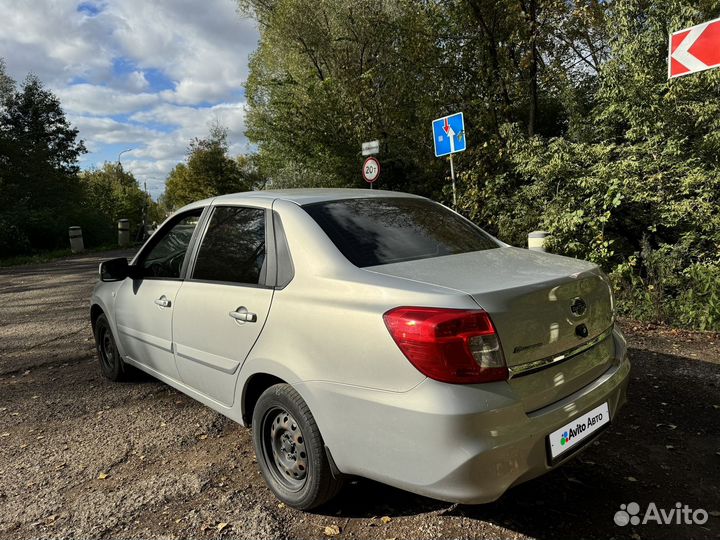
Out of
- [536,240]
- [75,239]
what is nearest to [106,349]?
[536,240]

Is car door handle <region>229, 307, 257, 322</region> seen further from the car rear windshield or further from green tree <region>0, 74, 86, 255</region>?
green tree <region>0, 74, 86, 255</region>

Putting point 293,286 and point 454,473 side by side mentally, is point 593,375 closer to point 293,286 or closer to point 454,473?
point 454,473

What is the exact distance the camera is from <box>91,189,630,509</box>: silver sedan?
1885 millimetres

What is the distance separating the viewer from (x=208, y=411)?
3.80m

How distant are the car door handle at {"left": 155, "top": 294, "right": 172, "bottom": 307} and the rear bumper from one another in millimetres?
1650

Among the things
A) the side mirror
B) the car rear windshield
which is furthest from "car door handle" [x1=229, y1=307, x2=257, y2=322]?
the side mirror

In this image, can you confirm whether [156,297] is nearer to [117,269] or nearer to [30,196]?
[117,269]

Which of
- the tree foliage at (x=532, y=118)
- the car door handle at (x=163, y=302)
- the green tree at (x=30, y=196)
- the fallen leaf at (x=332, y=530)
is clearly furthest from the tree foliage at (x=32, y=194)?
the fallen leaf at (x=332, y=530)

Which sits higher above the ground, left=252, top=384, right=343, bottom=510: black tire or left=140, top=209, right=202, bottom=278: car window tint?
left=140, top=209, right=202, bottom=278: car window tint

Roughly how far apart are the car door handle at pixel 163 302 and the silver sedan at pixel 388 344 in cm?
5

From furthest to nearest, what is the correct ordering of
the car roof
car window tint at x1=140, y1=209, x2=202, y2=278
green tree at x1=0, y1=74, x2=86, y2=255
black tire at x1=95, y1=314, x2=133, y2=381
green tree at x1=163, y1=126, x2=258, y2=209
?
1. green tree at x1=163, y1=126, x2=258, y2=209
2. green tree at x1=0, y1=74, x2=86, y2=255
3. black tire at x1=95, y1=314, x2=133, y2=381
4. car window tint at x1=140, y1=209, x2=202, y2=278
5. the car roof

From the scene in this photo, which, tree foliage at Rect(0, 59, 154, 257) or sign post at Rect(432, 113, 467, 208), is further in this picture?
tree foliage at Rect(0, 59, 154, 257)

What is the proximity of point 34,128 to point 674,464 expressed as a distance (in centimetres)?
3070

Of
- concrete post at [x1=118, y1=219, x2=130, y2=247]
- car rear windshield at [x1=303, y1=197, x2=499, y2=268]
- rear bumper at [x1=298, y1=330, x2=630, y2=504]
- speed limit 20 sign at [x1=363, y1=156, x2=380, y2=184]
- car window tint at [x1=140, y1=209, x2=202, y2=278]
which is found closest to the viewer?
rear bumper at [x1=298, y1=330, x2=630, y2=504]
